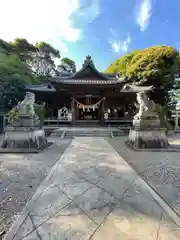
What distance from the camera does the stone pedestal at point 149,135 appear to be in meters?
7.80

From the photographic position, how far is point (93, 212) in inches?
96.2

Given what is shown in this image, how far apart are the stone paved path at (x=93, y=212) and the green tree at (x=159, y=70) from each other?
18302 millimetres

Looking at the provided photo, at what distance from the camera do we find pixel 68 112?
61.0 ft

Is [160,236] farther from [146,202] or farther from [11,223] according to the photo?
[11,223]

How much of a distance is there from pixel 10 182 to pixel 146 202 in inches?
102

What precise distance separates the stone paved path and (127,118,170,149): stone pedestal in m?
4.08

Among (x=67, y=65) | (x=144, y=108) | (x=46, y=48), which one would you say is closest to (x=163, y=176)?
(x=144, y=108)

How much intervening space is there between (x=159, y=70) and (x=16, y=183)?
20.6 metres

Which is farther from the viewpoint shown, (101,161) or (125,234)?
(101,161)

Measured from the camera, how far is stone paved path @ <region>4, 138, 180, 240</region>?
200 cm

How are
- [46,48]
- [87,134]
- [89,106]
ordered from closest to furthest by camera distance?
[87,134], [89,106], [46,48]

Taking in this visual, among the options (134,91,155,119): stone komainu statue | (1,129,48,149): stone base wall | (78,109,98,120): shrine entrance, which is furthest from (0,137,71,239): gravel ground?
(78,109,98,120): shrine entrance

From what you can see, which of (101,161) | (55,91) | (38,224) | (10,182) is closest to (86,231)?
(38,224)

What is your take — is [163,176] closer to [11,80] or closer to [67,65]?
[11,80]
